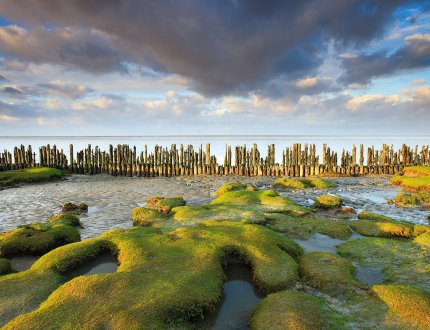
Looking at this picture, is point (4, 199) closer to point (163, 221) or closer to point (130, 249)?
point (163, 221)

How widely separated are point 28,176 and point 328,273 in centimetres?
2384

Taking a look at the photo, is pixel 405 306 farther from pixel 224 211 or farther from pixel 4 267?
pixel 4 267

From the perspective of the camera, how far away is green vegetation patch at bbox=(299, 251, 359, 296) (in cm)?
658

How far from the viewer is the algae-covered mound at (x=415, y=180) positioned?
20062 mm

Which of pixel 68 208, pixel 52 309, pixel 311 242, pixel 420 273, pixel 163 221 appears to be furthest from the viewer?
pixel 68 208

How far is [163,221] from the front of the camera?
11.9m

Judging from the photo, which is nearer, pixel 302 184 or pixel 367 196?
pixel 367 196

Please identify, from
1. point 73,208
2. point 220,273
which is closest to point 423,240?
point 220,273

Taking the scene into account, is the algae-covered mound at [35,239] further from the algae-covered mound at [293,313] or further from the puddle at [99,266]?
the algae-covered mound at [293,313]

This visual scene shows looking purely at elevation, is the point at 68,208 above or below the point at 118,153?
below

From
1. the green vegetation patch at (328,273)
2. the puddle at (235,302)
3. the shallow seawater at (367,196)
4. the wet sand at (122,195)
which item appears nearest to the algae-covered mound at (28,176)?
the wet sand at (122,195)

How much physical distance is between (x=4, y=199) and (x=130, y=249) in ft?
45.7

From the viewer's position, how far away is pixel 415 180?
21.4 meters

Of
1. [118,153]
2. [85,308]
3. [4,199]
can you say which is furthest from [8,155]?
[85,308]
